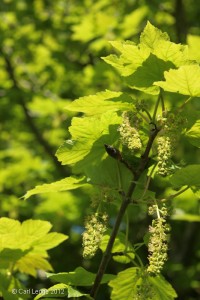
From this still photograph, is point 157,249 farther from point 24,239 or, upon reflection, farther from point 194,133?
point 24,239

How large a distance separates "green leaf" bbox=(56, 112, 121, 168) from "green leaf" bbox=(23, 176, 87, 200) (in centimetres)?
7

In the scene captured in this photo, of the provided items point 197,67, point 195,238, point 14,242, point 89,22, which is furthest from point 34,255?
point 195,238

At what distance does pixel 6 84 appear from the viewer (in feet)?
20.5

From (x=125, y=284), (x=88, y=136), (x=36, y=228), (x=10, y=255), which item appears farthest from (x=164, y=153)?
(x=10, y=255)

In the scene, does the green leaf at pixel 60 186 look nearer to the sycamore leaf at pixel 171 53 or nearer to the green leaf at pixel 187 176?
the green leaf at pixel 187 176

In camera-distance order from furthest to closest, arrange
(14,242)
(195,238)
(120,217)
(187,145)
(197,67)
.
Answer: (195,238)
(187,145)
(14,242)
(120,217)
(197,67)

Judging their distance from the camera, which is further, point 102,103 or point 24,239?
point 24,239

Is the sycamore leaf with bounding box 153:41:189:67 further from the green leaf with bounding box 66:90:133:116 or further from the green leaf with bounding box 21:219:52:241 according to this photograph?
the green leaf with bounding box 21:219:52:241

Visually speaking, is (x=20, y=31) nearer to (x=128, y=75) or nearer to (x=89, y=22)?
(x=89, y=22)

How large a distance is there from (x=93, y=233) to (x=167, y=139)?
398 mm

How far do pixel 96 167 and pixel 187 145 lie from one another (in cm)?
369

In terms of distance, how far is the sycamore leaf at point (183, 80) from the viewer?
1.72 meters

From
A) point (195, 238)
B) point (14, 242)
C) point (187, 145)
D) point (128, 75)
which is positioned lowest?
point (195, 238)

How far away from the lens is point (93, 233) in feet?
5.80
